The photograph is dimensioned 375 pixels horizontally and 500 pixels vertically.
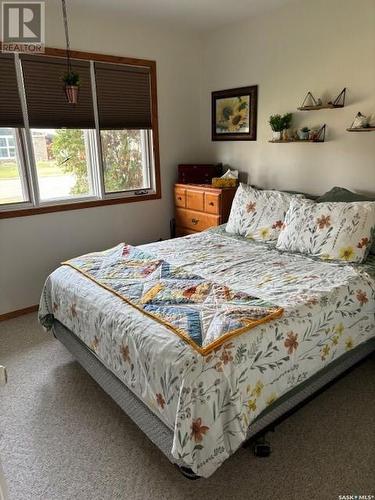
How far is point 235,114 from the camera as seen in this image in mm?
3535

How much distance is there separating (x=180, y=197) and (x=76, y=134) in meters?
1.20

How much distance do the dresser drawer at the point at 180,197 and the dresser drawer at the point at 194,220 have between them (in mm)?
55

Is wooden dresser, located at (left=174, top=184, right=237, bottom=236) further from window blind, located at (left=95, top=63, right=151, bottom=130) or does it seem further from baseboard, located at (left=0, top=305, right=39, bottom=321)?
baseboard, located at (left=0, top=305, right=39, bottom=321)

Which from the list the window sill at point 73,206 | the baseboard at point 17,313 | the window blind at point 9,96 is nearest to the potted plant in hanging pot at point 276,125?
the window sill at point 73,206

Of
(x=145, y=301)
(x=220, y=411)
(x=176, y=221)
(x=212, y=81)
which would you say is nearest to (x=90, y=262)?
(x=145, y=301)

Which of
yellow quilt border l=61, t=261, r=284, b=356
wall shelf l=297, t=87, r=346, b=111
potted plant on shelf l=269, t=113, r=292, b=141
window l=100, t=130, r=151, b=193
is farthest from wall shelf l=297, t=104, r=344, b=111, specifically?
yellow quilt border l=61, t=261, r=284, b=356

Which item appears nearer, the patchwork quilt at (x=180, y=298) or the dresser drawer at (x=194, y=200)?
the patchwork quilt at (x=180, y=298)

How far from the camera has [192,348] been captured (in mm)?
1428

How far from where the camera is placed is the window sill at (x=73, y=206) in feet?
9.79

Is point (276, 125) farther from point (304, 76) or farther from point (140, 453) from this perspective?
point (140, 453)

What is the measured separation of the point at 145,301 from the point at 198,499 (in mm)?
901

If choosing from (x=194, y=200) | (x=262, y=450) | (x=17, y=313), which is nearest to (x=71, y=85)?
(x=194, y=200)

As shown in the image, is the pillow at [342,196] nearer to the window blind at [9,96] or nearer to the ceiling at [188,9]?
the ceiling at [188,9]

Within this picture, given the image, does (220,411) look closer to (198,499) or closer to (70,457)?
(198,499)
